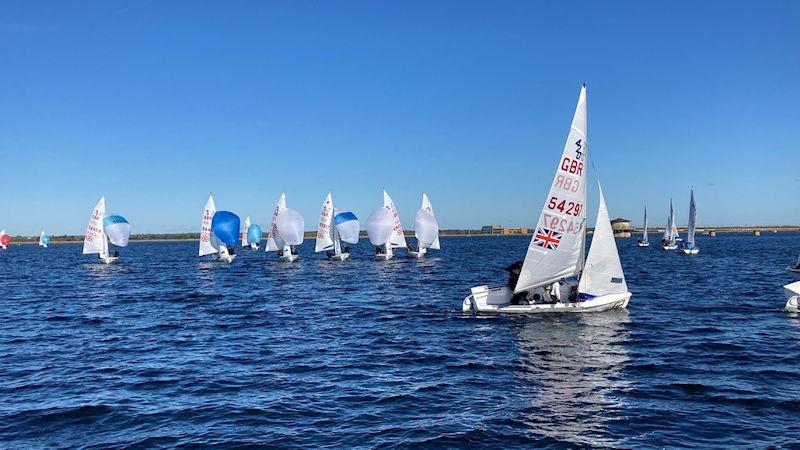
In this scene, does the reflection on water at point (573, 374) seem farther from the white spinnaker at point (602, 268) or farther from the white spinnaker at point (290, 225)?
the white spinnaker at point (290, 225)

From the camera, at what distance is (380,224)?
236 feet

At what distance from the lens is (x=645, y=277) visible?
5006 centimetres

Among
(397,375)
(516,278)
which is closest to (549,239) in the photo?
(516,278)

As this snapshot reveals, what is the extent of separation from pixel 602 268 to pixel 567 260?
170 centimetres

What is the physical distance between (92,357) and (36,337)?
611 centimetres

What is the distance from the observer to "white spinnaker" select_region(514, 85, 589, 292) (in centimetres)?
2722

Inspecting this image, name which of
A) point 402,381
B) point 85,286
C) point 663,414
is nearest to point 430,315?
point 402,381

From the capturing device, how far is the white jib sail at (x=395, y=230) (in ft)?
249

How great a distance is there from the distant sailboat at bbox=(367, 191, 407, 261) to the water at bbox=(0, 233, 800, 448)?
3731cm

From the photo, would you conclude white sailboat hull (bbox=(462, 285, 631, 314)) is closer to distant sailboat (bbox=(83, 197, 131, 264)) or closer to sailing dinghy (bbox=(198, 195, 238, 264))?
sailing dinghy (bbox=(198, 195, 238, 264))

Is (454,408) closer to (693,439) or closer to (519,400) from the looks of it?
(519,400)

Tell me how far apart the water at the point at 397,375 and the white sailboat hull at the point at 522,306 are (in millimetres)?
622

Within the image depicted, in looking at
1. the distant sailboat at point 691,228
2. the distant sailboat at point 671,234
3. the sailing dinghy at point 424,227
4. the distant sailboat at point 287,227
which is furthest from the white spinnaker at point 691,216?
the distant sailboat at point 287,227

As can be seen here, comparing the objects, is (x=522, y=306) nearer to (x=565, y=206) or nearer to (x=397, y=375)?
(x=565, y=206)
